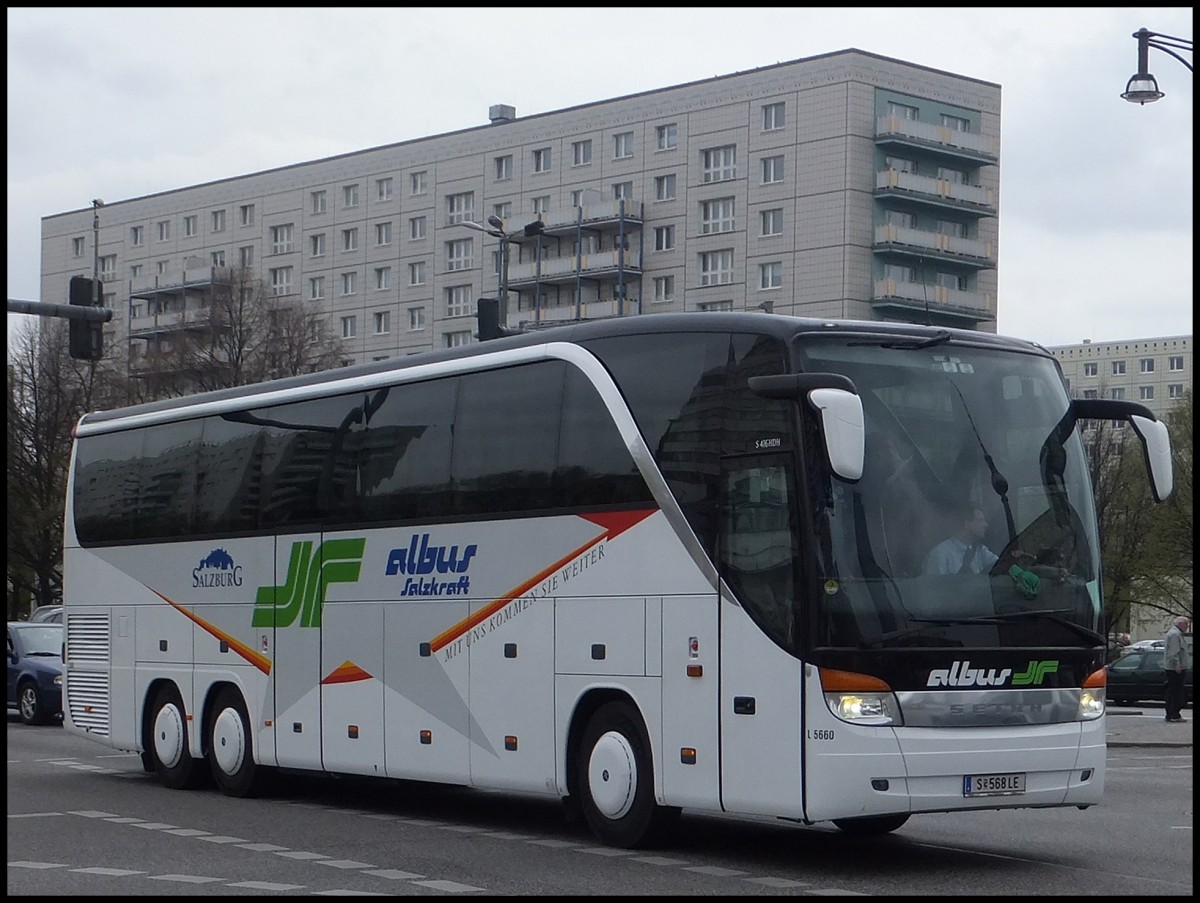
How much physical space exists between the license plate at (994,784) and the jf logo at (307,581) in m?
6.49

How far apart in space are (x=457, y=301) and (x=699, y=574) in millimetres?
84990

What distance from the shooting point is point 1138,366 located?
530ft

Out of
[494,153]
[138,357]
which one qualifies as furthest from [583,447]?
[494,153]

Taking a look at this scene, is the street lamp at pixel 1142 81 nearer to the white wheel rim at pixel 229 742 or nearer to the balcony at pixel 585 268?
the white wheel rim at pixel 229 742

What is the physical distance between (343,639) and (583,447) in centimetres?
405

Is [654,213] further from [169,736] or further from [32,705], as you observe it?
[169,736]

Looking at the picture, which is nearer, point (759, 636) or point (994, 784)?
point (994, 784)

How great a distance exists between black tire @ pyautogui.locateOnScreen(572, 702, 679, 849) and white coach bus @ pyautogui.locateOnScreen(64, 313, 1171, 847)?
2 centimetres

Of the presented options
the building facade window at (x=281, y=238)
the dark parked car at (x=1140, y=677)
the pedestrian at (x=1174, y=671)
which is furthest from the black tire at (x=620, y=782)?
the building facade window at (x=281, y=238)

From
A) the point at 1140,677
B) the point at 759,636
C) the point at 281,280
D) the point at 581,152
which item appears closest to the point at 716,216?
the point at 581,152

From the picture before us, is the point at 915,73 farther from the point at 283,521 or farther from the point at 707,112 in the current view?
the point at 283,521

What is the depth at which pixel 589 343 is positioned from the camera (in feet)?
47.4

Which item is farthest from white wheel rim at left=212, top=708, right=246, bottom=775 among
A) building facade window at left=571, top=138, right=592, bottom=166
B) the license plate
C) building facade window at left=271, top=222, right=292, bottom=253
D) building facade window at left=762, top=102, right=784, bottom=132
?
building facade window at left=271, top=222, right=292, bottom=253

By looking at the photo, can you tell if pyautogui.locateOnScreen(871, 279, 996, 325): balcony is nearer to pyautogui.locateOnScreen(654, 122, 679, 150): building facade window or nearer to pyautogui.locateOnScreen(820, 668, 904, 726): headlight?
pyautogui.locateOnScreen(654, 122, 679, 150): building facade window
